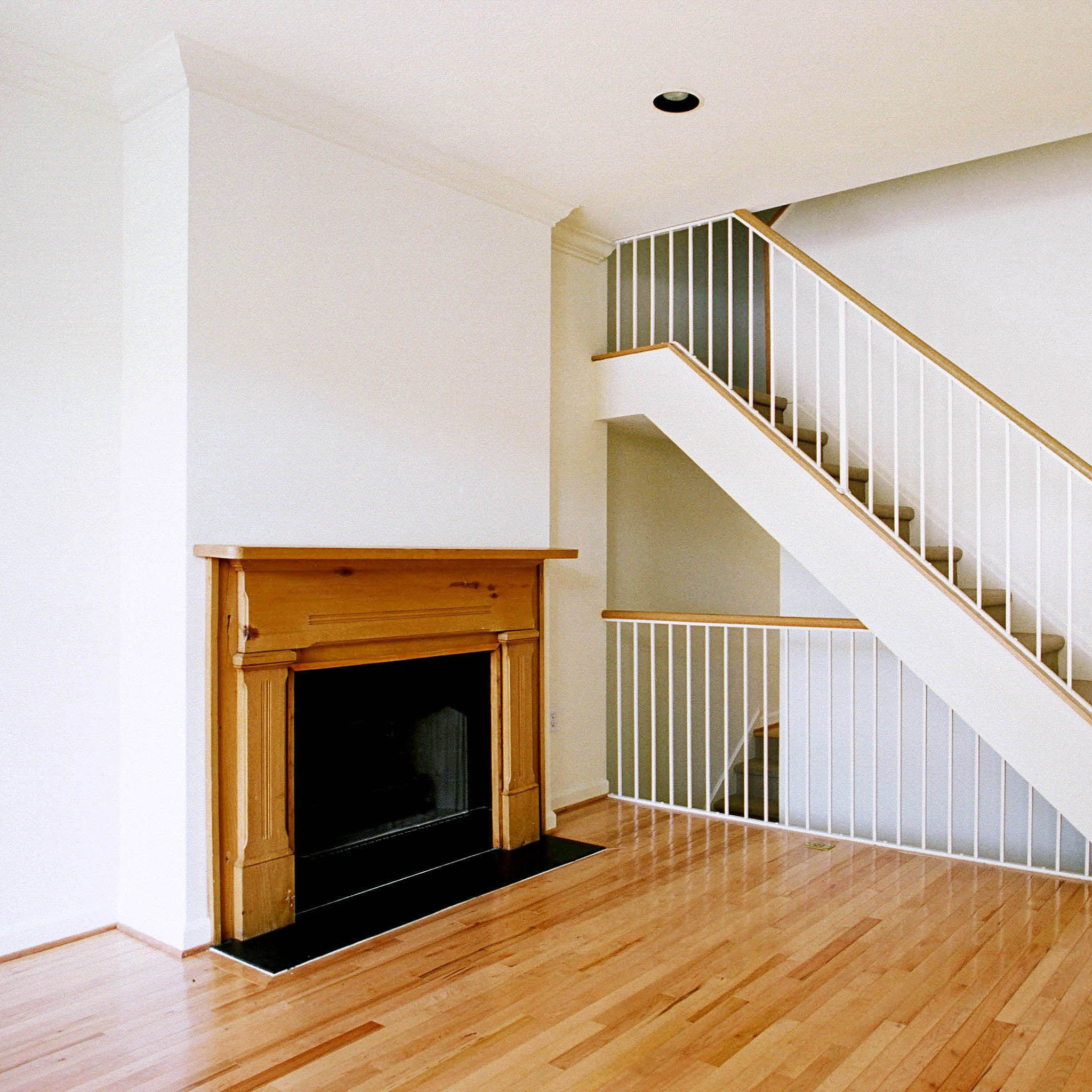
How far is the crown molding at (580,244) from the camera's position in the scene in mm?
4609

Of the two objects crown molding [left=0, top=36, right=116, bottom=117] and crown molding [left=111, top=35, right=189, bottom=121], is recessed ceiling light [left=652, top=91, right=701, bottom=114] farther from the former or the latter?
crown molding [left=0, top=36, right=116, bottom=117]

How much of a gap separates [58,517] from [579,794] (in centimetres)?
269

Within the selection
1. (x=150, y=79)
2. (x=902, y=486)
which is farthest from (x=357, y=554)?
(x=902, y=486)

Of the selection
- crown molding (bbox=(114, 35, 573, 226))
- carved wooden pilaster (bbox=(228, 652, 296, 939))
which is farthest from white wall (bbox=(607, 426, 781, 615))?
carved wooden pilaster (bbox=(228, 652, 296, 939))

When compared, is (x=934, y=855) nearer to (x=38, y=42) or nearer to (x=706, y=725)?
(x=706, y=725)

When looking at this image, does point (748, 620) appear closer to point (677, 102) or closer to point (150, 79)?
point (677, 102)

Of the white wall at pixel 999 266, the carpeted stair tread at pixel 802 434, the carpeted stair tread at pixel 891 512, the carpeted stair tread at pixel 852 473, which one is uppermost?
the white wall at pixel 999 266

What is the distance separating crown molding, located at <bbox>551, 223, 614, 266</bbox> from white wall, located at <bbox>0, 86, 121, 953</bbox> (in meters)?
2.04

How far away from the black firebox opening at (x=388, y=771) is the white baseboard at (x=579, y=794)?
0.60 m

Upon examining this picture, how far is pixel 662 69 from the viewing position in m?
3.11

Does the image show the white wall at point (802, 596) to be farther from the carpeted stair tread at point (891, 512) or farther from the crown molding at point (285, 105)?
the crown molding at point (285, 105)

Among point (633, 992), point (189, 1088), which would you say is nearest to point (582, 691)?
point (633, 992)

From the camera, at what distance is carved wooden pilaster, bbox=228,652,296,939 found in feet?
9.96

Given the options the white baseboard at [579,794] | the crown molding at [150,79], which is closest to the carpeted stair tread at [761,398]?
the white baseboard at [579,794]
